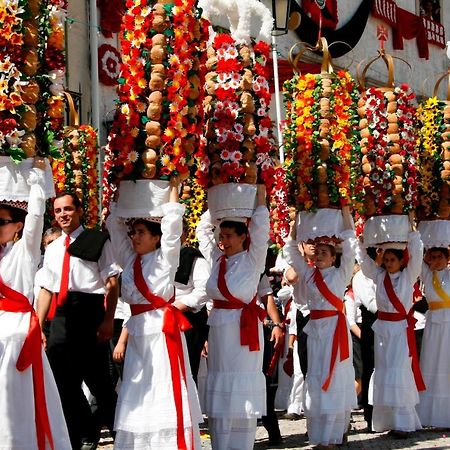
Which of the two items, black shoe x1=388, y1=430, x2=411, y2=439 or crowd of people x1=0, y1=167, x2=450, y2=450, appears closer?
crowd of people x1=0, y1=167, x2=450, y2=450

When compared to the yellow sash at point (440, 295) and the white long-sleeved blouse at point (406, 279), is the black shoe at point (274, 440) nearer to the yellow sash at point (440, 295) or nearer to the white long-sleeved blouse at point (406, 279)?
the white long-sleeved blouse at point (406, 279)

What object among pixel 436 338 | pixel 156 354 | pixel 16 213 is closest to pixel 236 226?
pixel 156 354

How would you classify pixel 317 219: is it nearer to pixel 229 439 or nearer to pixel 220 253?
pixel 220 253

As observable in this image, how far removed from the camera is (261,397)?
876cm

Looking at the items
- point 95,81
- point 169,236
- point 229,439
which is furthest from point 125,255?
point 95,81

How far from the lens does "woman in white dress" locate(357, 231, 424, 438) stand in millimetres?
10562

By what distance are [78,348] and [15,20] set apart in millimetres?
2834

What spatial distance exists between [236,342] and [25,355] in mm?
2295

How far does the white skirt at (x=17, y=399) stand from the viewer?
22.4ft

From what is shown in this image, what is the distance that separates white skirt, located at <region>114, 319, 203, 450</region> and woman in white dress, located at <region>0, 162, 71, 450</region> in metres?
0.66

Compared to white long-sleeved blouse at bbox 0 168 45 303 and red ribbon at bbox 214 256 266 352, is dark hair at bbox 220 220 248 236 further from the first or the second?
white long-sleeved blouse at bbox 0 168 45 303

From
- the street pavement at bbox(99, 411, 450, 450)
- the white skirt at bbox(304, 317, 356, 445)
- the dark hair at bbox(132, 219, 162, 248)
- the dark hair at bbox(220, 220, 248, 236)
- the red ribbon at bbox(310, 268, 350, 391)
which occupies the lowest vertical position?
the street pavement at bbox(99, 411, 450, 450)

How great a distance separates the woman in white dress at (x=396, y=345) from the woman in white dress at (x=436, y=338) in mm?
A: 741

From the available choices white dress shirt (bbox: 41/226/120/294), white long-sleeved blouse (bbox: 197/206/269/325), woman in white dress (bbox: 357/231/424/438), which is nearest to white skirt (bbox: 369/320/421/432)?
woman in white dress (bbox: 357/231/424/438)
